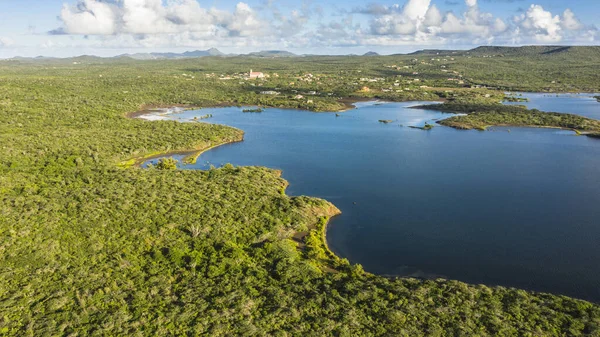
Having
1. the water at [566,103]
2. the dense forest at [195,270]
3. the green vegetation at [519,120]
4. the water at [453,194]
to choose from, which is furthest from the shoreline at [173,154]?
the water at [566,103]

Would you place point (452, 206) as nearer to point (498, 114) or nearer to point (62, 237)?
point (62, 237)

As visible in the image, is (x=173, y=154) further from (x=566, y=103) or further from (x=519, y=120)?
(x=566, y=103)

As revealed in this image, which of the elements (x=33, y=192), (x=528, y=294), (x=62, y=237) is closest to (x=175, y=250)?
(x=62, y=237)

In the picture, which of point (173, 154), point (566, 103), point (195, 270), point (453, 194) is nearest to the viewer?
point (195, 270)

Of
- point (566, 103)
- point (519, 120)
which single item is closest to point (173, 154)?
point (519, 120)

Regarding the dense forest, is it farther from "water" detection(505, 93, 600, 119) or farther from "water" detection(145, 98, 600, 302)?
"water" detection(505, 93, 600, 119)

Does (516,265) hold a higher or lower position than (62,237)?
lower

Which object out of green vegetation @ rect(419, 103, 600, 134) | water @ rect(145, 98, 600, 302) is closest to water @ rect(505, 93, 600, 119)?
green vegetation @ rect(419, 103, 600, 134)

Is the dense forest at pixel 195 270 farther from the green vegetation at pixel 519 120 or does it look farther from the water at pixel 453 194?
the green vegetation at pixel 519 120
